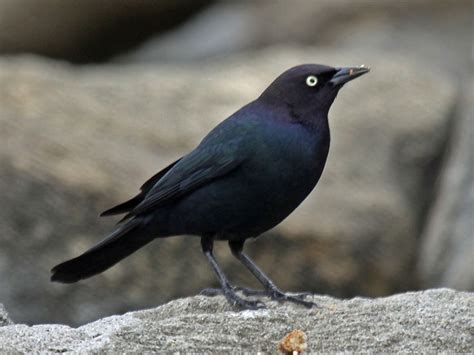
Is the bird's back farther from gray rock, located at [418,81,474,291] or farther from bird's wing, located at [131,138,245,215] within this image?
gray rock, located at [418,81,474,291]

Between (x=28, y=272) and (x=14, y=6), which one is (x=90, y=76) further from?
(x=14, y=6)

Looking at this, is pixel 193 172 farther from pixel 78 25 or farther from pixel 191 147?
pixel 78 25

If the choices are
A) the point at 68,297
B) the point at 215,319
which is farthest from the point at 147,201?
the point at 68,297

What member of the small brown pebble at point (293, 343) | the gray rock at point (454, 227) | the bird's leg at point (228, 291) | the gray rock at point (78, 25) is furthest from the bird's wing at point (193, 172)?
the gray rock at point (78, 25)

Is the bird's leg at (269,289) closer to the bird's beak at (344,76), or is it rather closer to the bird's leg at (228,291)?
the bird's leg at (228,291)

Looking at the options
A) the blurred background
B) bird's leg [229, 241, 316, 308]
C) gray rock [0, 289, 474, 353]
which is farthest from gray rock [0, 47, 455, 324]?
gray rock [0, 289, 474, 353]

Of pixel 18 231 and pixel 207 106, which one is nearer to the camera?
pixel 18 231
